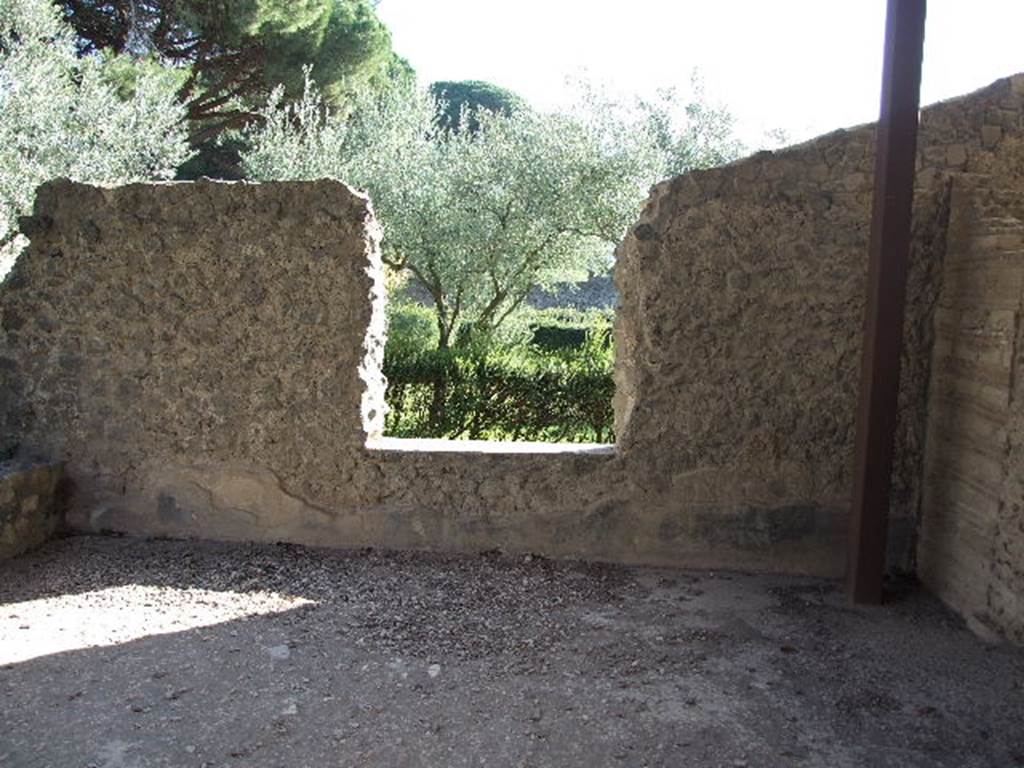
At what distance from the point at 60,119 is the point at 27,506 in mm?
7407

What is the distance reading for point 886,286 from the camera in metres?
3.99

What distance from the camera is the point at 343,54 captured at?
15438 millimetres

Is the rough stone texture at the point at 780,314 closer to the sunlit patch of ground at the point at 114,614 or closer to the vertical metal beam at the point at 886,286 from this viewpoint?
the vertical metal beam at the point at 886,286

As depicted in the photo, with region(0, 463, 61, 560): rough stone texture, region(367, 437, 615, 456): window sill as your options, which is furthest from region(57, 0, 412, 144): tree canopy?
region(367, 437, 615, 456): window sill

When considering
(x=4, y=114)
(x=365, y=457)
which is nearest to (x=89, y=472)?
(x=365, y=457)

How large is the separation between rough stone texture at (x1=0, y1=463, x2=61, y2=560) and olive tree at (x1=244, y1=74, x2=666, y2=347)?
24.3 ft

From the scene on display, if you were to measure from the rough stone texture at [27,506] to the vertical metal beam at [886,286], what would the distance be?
14.8 ft

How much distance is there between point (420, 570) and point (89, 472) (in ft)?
7.12

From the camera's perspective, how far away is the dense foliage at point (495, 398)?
7531 mm

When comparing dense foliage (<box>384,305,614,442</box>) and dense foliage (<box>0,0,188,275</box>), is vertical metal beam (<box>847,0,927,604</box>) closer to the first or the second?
dense foliage (<box>384,305,614,442</box>)

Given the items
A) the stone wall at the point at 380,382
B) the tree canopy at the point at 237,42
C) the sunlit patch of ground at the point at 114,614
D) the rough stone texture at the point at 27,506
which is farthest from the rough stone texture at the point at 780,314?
the tree canopy at the point at 237,42

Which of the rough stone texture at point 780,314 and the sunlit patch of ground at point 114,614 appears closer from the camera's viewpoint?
the sunlit patch of ground at point 114,614

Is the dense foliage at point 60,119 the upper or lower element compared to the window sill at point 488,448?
upper

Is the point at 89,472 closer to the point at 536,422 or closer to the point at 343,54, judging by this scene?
the point at 536,422
